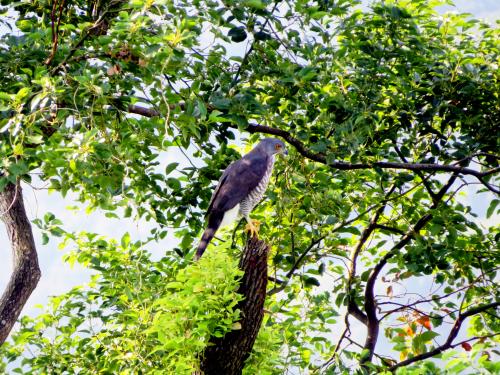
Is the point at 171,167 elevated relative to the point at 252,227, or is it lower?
elevated

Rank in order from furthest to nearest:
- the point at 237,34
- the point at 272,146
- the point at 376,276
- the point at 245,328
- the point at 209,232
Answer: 1. the point at 376,276
2. the point at 272,146
3. the point at 209,232
4. the point at 237,34
5. the point at 245,328

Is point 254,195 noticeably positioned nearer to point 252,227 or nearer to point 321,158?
point 252,227

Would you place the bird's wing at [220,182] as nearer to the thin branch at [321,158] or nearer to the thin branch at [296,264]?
the thin branch at [321,158]

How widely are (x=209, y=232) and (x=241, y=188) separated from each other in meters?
0.56

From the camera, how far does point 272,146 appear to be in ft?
26.6

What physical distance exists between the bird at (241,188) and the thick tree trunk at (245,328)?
48.5 inches

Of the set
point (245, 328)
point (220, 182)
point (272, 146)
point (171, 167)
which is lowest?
point (245, 328)

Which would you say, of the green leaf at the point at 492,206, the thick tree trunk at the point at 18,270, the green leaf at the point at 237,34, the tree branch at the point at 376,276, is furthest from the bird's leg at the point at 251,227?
the green leaf at the point at 492,206

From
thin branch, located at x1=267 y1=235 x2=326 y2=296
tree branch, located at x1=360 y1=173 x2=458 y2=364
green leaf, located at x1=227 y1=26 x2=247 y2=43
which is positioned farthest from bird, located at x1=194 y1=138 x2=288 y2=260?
tree branch, located at x1=360 y1=173 x2=458 y2=364

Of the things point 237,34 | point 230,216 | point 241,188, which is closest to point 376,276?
point 230,216

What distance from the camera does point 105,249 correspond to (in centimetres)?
863

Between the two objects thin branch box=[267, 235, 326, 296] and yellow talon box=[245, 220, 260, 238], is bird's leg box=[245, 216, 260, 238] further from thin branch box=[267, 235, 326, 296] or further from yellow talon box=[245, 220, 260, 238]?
thin branch box=[267, 235, 326, 296]

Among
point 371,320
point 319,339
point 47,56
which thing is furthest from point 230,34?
point 371,320

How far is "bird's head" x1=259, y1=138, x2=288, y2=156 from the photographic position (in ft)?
26.5
